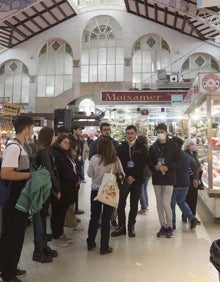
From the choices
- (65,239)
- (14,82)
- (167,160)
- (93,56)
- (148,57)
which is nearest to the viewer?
(65,239)

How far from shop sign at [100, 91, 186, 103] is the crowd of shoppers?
659 cm

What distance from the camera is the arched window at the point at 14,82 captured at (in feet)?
75.7

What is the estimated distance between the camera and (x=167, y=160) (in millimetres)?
4020

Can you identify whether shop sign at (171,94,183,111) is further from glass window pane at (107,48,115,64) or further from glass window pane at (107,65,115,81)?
glass window pane at (107,48,115,64)

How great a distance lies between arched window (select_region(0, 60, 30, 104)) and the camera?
23.1m

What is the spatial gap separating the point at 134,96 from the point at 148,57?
439 inches

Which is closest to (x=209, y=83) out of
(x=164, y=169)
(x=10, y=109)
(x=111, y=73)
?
(x=164, y=169)

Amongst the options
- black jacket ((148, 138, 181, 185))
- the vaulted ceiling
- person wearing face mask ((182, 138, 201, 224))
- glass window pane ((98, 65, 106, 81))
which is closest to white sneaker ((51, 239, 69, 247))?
black jacket ((148, 138, 181, 185))

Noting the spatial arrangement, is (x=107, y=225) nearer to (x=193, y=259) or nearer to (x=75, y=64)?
(x=193, y=259)

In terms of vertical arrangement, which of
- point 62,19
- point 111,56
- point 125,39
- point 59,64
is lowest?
point 59,64

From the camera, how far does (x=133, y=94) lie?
1128cm

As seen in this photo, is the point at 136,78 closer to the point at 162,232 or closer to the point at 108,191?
the point at 162,232

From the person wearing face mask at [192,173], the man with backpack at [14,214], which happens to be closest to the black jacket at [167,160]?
the person wearing face mask at [192,173]

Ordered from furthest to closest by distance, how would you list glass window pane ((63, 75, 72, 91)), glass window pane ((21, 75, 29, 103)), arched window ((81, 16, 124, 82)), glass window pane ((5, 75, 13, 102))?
glass window pane ((5, 75, 13, 102)) → glass window pane ((21, 75, 29, 103)) → glass window pane ((63, 75, 72, 91)) → arched window ((81, 16, 124, 82))
